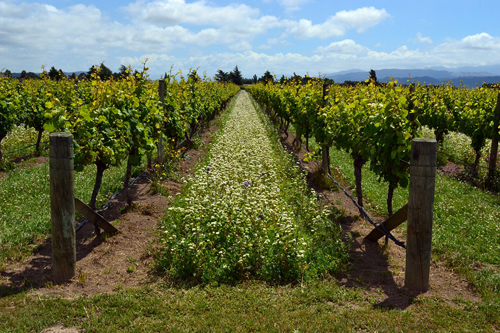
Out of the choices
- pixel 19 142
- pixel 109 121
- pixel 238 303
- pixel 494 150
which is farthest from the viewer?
pixel 19 142

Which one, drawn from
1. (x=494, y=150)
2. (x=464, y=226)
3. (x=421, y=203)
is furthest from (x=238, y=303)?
(x=494, y=150)

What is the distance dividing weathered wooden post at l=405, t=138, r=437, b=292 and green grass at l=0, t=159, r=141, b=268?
4.87 m

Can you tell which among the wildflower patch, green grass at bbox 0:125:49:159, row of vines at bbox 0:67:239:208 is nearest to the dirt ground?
the wildflower patch

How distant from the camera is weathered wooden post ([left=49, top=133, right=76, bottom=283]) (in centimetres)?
416

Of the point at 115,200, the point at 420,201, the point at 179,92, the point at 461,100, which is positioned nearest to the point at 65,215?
the point at 115,200

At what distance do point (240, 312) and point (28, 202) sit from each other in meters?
5.25

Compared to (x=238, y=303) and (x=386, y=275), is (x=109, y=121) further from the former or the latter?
(x=386, y=275)

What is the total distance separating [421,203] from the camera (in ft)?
13.2

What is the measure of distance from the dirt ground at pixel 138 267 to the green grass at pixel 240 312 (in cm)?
24

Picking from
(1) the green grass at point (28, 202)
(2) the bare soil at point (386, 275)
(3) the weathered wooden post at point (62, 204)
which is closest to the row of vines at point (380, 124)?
(2) the bare soil at point (386, 275)

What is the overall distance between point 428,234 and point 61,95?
1287 cm

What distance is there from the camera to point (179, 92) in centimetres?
1232

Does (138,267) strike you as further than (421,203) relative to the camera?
Yes

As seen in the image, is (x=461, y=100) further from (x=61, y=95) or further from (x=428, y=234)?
(x=61, y=95)
